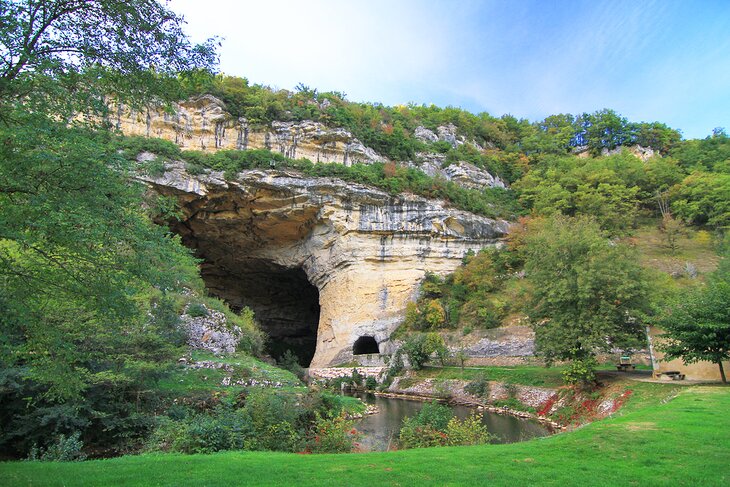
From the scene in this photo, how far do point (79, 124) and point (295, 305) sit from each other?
5126 cm

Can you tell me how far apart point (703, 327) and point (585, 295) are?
4.69 meters

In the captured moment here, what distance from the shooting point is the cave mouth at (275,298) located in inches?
1977

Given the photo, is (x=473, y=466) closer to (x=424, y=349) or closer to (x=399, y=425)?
(x=399, y=425)

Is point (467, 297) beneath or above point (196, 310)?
above

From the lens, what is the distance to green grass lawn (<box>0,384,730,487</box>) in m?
6.63

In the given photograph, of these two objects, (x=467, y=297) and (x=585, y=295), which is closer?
(x=585, y=295)

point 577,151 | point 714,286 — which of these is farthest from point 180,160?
point 577,151

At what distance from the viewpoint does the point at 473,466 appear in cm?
761

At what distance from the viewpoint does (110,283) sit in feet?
22.8

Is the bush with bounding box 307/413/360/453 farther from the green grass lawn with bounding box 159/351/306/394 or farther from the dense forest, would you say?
the green grass lawn with bounding box 159/351/306/394

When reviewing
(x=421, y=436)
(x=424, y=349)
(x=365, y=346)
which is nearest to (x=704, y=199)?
(x=424, y=349)

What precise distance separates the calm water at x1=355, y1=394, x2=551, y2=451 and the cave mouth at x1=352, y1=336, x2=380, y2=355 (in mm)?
14839

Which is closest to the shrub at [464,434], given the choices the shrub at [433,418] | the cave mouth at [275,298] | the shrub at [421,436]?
the shrub at [421,436]

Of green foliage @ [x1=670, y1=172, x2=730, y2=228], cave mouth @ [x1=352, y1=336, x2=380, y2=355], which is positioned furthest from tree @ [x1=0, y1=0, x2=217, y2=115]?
green foliage @ [x1=670, y1=172, x2=730, y2=228]
